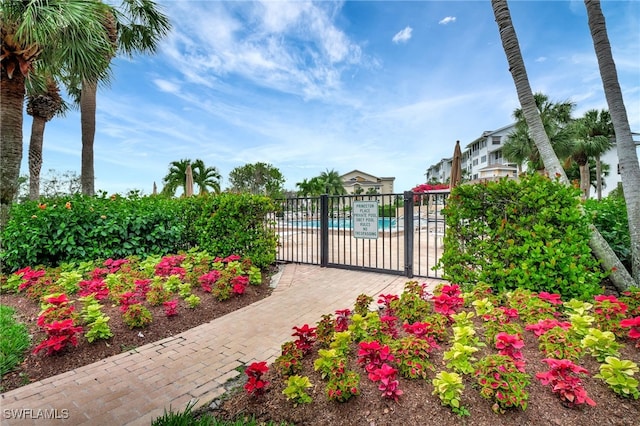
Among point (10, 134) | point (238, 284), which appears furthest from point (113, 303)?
point (10, 134)

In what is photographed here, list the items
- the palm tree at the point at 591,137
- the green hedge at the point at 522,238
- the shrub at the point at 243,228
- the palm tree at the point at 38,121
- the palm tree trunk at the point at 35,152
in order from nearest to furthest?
the green hedge at the point at 522,238
the shrub at the point at 243,228
the palm tree at the point at 38,121
the palm tree trunk at the point at 35,152
the palm tree at the point at 591,137

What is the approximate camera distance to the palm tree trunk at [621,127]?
3.92 m

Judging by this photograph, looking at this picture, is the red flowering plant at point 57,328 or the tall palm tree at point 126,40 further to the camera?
the tall palm tree at point 126,40

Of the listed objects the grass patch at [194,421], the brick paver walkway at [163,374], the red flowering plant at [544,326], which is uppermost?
the red flowering plant at [544,326]

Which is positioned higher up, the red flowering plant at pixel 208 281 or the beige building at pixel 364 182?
the beige building at pixel 364 182

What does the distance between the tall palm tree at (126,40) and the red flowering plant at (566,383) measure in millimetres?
13038

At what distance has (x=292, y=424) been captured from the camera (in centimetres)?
191

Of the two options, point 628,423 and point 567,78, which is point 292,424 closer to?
point 628,423

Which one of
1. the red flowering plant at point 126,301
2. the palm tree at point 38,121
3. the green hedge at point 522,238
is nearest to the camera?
the green hedge at point 522,238

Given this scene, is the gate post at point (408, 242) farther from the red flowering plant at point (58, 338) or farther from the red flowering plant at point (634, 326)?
the red flowering plant at point (58, 338)

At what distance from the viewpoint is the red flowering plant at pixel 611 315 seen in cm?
264

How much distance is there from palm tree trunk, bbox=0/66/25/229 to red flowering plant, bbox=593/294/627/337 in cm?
1006

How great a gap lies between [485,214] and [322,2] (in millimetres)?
5778

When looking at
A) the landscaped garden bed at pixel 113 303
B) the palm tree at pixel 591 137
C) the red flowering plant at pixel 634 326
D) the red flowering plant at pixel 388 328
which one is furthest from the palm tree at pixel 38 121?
the palm tree at pixel 591 137
